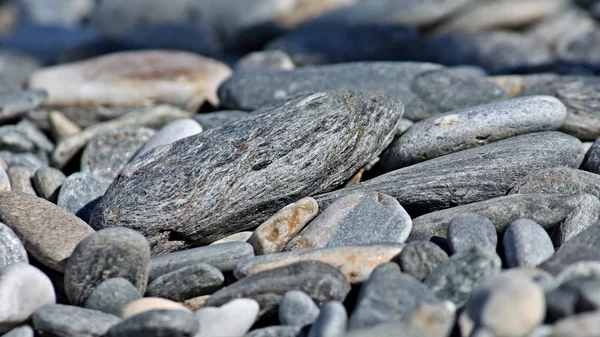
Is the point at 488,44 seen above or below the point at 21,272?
below

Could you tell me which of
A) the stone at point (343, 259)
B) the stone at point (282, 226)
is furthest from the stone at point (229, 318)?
the stone at point (282, 226)

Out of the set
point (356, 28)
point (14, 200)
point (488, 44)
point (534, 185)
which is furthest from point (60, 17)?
point (534, 185)

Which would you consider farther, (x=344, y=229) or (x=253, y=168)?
(x=253, y=168)

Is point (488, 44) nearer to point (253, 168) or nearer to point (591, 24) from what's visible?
point (591, 24)

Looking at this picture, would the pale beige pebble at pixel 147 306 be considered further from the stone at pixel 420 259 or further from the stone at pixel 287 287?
the stone at pixel 420 259

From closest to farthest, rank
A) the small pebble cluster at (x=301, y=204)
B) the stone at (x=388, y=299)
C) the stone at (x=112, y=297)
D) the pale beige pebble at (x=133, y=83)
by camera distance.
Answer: the stone at (x=388, y=299), the small pebble cluster at (x=301, y=204), the stone at (x=112, y=297), the pale beige pebble at (x=133, y=83)

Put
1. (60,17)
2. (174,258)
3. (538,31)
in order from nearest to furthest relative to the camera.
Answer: (174,258)
(538,31)
(60,17)
